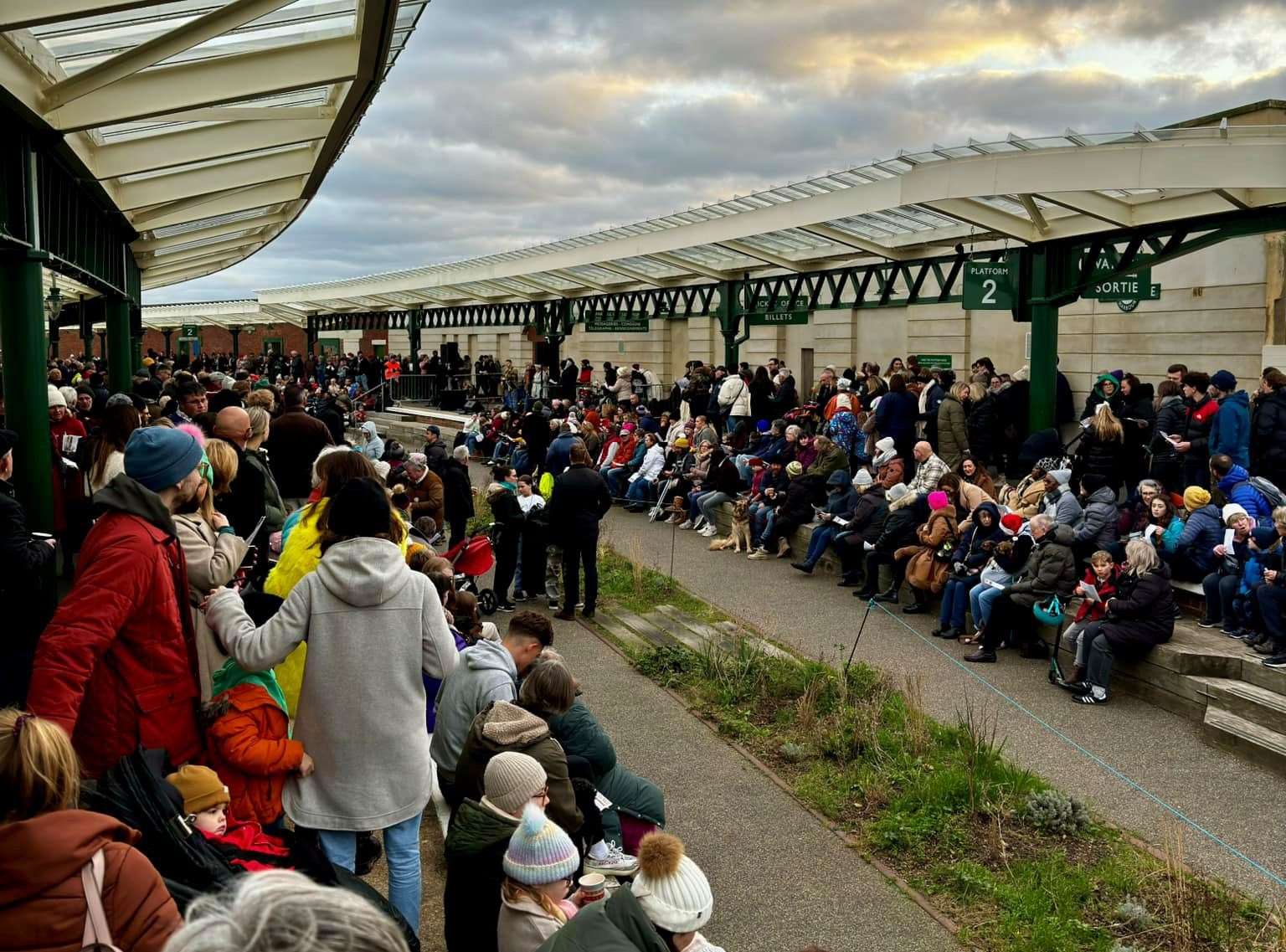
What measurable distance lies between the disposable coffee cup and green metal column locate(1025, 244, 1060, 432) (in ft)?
38.0

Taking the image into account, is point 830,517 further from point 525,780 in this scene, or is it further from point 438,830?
point 525,780

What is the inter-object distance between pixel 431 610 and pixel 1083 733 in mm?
5995

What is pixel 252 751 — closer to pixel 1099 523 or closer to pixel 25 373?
pixel 25 373

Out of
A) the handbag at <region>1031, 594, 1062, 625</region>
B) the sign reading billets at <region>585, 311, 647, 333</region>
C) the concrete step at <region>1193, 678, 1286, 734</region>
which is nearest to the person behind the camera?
the concrete step at <region>1193, 678, 1286, 734</region>

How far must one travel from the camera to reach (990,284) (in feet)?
46.8

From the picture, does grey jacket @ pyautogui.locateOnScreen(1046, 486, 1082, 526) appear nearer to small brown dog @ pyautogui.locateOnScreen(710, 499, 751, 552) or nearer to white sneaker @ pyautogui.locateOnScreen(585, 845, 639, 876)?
small brown dog @ pyautogui.locateOnScreen(710, 499, 751, 552)

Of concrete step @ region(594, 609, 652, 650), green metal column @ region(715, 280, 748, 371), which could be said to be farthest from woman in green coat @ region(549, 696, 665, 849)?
green metal column @ region(715, 280, 748, 371)

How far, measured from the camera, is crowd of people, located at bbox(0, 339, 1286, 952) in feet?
10.5

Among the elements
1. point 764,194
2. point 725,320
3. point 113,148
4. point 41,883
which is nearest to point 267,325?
point 725,320

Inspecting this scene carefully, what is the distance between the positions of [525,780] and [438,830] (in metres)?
2.44

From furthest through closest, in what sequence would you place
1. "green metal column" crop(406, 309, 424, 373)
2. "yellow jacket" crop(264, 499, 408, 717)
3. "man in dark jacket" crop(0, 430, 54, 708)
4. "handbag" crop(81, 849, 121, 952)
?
"green metal column" crop(406, 309, 424, 373)
"man in dark jacket" crop(0, 430, 54, 708)
"yellow jacket" crop(264, 499, 408, 717)
"handbag" crop(81, 849, 121, 952)

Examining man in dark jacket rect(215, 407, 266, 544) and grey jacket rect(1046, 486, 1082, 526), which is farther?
grey jacket rect(1046, 486, 1082, 526)

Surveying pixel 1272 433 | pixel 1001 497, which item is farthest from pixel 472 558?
pixel 1272 433

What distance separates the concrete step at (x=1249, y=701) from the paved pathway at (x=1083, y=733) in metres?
0.31
